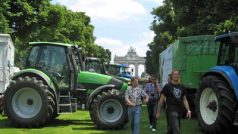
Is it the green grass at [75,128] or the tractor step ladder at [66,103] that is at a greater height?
the tractor step ladder at [66,103]

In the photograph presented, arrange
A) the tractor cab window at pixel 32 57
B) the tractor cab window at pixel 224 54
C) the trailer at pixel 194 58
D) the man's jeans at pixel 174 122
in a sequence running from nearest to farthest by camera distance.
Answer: the man's jeans at pixel 174 122, the tractor cab window at pixel 224 54, the tractor cab window at pixel 32 57, the trailer at pixel 194 58

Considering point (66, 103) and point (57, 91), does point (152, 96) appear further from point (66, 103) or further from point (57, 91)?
point (57, 91)

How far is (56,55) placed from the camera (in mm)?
17078

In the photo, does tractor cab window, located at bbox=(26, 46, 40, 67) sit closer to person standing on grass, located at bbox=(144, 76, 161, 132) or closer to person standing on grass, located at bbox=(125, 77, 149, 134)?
person standing on grass, located at bbox=(144, 76, 161, 132)

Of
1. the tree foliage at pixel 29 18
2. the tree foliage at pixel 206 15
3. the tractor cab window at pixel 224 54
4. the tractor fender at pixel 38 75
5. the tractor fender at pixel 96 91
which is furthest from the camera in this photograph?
the tree foliage at pixel 29 18

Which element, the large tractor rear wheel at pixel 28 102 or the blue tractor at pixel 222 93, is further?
the large tractor rear wheel at pixel 28 102

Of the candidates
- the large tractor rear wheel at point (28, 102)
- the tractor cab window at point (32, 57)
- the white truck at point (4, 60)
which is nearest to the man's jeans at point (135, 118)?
the large tractor rear wheel at point (28, 102)

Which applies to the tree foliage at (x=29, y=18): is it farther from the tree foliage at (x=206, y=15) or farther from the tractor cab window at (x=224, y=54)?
the tractor cab window at (x=224, y=54)

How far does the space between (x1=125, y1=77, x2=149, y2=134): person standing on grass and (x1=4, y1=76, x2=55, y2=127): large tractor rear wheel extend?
4.02 m

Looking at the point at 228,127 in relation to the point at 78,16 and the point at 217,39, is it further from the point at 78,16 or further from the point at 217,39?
the point at 78,16

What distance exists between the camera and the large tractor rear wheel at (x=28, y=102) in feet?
53.0

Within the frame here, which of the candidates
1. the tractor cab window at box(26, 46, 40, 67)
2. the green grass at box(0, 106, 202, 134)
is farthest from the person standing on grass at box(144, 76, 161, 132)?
the tractor cab window at box(26, 46, 40, 67)

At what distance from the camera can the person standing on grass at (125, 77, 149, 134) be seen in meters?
12.7

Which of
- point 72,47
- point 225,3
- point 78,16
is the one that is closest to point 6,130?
point 72,47
